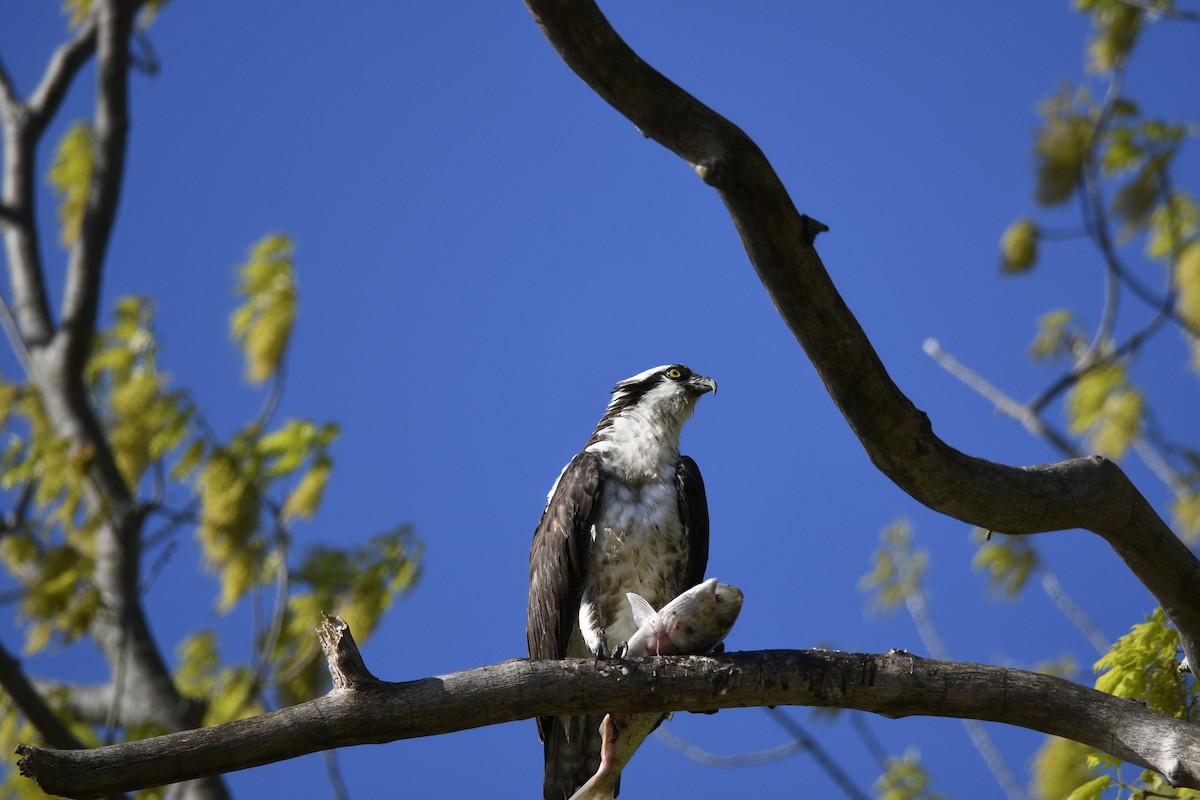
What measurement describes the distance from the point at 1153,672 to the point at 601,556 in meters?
2.55

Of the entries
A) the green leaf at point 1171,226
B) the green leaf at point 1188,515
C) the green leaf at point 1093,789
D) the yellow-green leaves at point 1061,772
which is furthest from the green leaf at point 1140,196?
the green leaf at point 1093,789

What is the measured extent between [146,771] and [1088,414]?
9.92 metres

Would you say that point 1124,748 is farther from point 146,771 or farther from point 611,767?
point 146,771

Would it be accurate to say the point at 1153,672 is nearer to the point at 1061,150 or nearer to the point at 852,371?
the point at 852,371

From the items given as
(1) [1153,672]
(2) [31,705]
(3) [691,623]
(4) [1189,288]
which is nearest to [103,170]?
(2) [31,705]

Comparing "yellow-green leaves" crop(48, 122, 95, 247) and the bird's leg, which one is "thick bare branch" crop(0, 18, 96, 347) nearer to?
"yellow-green leaves" crop(48, 122, 95, 247)

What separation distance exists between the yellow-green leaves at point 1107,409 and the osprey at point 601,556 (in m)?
6.40

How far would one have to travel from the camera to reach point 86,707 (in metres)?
11.2

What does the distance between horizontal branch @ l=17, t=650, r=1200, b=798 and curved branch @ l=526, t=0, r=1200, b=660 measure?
673 mm

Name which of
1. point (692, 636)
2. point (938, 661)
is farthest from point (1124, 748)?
point (692, 636)

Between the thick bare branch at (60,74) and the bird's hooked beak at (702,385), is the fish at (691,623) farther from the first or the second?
the thick bare branch at (60,74)

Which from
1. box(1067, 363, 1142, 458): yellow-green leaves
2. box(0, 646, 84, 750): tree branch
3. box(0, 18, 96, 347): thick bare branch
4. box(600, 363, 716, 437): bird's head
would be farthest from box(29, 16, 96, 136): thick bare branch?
box(1067, 363, 1142, 458): yellow-green leaves

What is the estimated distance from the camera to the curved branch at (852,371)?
13.4ft

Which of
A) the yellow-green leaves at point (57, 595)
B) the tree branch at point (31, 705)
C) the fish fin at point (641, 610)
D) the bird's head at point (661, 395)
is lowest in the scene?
the fish fin at point (641, 610)
